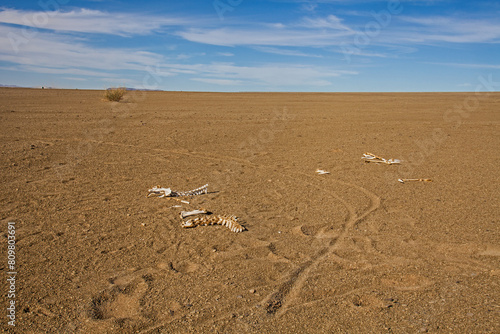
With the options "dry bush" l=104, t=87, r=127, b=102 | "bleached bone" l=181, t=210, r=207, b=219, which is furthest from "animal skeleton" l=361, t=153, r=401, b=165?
"dry bush" l=104, t=87, r=127, b=102

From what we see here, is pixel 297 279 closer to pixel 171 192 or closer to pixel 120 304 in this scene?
pixel 120 304

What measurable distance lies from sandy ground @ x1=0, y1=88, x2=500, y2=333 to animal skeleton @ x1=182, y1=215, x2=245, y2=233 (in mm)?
130

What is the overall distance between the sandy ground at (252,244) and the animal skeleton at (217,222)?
0.43 ft

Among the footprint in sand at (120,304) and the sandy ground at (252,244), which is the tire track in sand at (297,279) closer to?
the sandy ground at (252,244)

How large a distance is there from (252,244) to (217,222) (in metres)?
0.73

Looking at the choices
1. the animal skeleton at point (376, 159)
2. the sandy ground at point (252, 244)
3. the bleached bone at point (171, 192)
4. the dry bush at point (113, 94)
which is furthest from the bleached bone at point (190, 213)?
the dry bush at point (113, 94)

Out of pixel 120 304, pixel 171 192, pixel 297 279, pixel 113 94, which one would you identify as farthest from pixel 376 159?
pixel 113 94

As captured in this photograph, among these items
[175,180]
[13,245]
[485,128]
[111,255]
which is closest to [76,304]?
[111,255]

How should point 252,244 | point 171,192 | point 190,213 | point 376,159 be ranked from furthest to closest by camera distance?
point 376,159, point 171,192, point 190,213, point 252,244

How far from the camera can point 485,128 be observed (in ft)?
49.1

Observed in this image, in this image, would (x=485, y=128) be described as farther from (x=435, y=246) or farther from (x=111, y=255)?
(x=111, y=255)

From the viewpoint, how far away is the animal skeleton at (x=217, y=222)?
470cm

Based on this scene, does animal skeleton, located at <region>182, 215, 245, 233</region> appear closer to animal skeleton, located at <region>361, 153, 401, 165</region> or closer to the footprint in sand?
the footprint in sand

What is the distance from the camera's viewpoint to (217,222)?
4.88 metres
